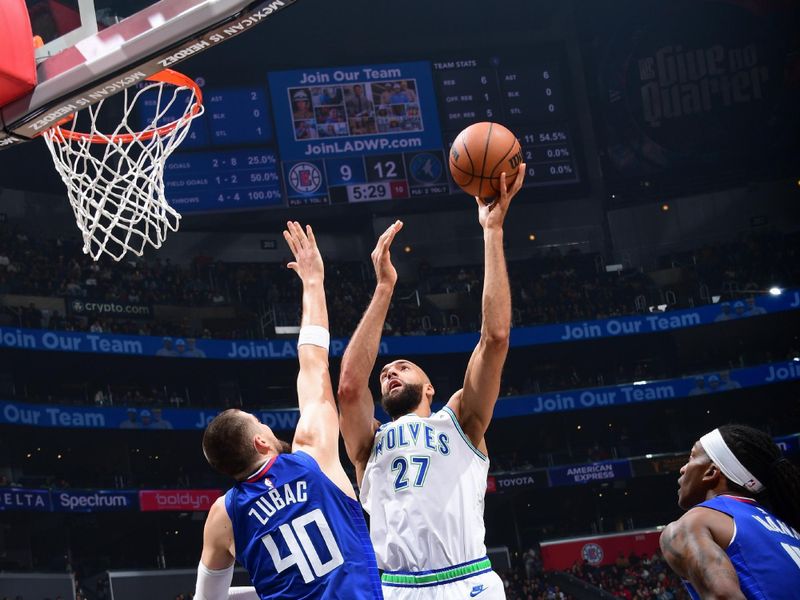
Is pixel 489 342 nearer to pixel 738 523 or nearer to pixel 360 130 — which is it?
pixel 738 523

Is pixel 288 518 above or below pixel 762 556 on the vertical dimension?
above

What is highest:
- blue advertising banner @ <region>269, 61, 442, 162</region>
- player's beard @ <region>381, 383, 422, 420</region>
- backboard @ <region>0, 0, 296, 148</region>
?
blue advertising banner @ <region>269, 61, 442, 162</region>

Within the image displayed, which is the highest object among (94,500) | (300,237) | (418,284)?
(418,284)

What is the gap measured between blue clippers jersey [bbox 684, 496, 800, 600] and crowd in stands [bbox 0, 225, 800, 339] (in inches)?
878

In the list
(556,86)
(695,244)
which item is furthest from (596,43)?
(695,244)

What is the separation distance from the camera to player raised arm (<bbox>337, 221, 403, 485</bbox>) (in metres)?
4.02

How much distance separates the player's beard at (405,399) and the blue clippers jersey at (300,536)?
113cm

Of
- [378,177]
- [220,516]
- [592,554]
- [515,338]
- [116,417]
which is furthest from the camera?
[515,338]

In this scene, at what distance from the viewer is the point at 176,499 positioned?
75.5 ft

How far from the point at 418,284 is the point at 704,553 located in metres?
26.0

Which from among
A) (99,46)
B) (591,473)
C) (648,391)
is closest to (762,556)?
(99,46)

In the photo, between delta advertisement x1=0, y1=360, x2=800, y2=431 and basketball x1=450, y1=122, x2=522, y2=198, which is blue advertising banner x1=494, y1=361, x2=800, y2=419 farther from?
basketball x1=450, y1=122, x2=522, y2=198

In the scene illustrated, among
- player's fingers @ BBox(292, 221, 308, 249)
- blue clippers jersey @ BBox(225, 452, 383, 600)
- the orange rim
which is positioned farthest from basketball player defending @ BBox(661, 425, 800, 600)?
the orange rim

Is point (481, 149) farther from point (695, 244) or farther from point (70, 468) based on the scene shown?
point (695, 244)
